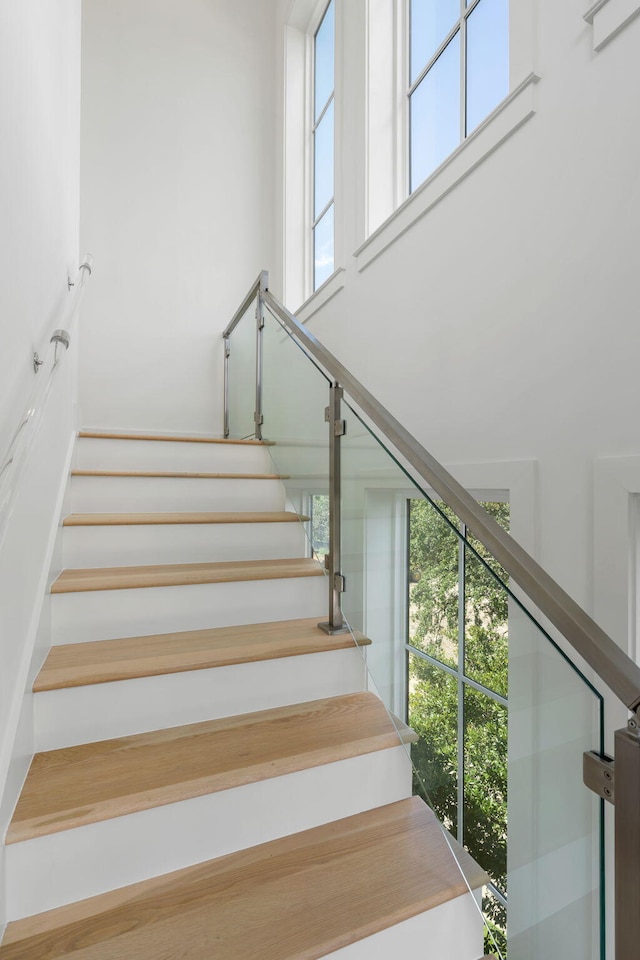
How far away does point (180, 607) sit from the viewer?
1698 mm

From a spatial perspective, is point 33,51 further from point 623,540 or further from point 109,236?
point 109,236

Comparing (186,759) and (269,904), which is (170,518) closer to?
(186,759)

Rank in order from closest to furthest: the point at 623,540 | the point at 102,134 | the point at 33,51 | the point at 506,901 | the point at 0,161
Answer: the point at 0,161
the point at 506,901
the point at 33,51
the point at 623,540
the point at 102,134

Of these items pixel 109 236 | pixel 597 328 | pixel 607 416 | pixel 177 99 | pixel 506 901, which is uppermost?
pixel 177 99

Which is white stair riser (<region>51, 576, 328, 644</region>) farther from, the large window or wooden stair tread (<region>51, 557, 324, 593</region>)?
the large window

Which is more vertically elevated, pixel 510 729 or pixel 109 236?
pixel 109 236

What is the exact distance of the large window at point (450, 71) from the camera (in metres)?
1.97

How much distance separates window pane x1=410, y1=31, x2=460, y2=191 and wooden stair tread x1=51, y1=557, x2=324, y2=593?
1872 millimetres

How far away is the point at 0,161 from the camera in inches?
37.6

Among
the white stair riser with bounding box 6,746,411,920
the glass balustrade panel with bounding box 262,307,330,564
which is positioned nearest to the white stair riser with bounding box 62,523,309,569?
the glass balustrade panel with bounding box 262,307,330,564

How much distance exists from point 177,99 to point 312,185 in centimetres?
115

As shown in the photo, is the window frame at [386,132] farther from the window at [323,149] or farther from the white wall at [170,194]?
the white wall at [170,194]

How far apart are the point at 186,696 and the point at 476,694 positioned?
77 cm

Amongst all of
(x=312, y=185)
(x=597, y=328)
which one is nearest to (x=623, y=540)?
(x=597, y=328)
